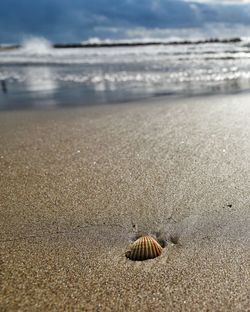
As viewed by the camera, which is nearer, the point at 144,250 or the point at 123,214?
the point at 144,250

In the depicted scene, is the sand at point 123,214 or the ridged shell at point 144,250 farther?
the ridged shell at point 144,250

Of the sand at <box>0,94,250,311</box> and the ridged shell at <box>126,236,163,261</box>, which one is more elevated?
the ridged shell at <box>126,236,163,261</box>

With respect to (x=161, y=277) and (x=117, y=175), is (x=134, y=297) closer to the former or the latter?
(x=161, y=277)

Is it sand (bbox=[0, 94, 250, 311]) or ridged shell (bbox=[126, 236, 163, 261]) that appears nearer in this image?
sand (bbox=[0, 94, 250, 311])

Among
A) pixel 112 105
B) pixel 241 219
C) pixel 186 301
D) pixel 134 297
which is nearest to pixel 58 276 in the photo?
pixel 134 297

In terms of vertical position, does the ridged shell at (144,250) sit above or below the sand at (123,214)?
above
